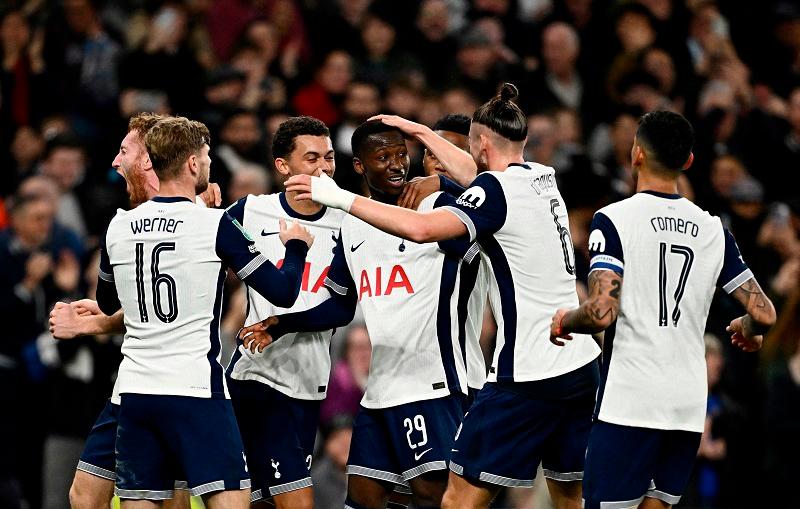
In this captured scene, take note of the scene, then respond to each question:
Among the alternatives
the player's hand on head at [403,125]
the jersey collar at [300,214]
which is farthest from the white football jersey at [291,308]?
the player's hand on head at [403,125]

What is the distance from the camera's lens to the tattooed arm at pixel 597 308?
6.45 m

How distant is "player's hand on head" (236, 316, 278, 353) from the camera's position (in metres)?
7.52

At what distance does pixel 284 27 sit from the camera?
14125mm

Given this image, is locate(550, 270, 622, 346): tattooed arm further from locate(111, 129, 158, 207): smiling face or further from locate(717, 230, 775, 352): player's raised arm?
locate(111, 129, 158, 207): smiling face

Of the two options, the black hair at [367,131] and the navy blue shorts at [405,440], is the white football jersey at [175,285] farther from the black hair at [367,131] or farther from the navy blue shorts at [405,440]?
the black hair at [367,131]

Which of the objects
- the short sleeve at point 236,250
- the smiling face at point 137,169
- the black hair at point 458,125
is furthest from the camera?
the black hair at point 458,125

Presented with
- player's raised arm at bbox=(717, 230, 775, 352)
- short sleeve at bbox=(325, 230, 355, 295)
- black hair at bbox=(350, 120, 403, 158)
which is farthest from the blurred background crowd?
player's raised arm at bbox=(717, 230, 775, 352)

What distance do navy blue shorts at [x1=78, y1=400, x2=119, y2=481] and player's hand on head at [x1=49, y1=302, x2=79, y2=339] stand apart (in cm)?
46

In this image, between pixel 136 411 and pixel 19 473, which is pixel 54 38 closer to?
pixel 19 473

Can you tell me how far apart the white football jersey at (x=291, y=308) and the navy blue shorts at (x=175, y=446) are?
80cm

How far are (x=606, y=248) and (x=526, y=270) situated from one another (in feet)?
2.05

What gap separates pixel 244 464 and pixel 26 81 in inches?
301

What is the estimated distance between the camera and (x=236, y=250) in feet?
22.7

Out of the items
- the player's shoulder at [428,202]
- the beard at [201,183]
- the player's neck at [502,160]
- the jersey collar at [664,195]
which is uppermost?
the player's neck at [502,160]
